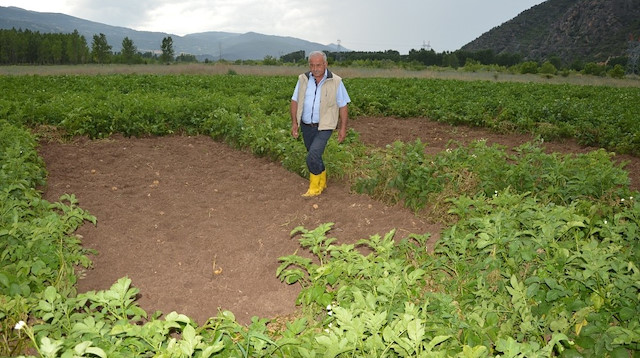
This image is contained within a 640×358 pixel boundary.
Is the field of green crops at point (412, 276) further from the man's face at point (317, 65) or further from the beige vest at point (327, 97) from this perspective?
the man's face at point (317, 65)

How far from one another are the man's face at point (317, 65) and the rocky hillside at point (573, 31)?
7971cm

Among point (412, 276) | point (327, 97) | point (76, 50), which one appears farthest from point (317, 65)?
point (76, 50)

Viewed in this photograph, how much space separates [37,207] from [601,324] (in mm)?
4939

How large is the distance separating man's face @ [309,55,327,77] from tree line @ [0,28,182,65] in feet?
235

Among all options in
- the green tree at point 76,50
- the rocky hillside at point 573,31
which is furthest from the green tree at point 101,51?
the rocky hillside at point 573,31

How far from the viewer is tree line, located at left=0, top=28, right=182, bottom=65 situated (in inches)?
2770

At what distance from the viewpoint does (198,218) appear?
5496 mm

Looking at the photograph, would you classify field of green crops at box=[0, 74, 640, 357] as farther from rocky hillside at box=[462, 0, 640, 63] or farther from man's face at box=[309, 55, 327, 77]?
rocky hillside at box=[462, 0, 640, 63]

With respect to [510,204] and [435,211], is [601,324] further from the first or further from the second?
[435,211]

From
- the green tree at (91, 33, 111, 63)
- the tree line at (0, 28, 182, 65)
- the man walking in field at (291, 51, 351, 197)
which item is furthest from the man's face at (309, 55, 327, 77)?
the green tree at (91, 33, 111, 63)

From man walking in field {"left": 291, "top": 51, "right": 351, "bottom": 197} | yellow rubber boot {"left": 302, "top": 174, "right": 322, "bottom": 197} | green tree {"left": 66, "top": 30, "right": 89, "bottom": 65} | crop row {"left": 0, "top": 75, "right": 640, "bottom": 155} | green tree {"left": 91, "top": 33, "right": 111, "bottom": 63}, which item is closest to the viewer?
man walking in field {"left": 291, "top": 51, "right": 351, "bottom": 197}

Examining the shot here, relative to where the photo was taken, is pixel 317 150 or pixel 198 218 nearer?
pixel 198 218

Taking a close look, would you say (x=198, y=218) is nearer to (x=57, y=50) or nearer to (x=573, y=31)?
(x=57, y=50)

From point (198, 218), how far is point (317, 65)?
2287 millimetres
